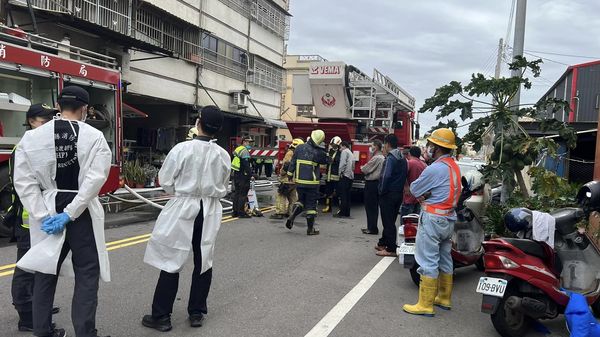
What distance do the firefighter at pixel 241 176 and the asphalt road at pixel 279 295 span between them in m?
2.43

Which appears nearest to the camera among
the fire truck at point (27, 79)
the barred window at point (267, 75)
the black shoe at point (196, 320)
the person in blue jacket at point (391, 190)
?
the black shoe at point (196, 320)

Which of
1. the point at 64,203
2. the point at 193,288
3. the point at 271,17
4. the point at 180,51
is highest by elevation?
the point at 271,17

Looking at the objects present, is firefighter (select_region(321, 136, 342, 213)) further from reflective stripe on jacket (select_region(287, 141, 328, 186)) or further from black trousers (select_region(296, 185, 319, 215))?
black trousers (select_region(296, 185, 319, 215))

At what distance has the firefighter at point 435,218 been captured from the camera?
4.77 metres

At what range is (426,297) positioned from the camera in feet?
15.6

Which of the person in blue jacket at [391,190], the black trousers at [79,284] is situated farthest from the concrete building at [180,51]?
the black trousers at [79,284]

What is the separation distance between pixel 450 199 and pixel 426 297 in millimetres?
1007

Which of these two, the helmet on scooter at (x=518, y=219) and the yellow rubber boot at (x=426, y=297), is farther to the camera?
the yellow rubber boot at (x=426, y=297)

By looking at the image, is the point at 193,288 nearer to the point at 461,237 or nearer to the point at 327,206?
the point at 461,237

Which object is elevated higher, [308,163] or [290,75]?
[290,75]

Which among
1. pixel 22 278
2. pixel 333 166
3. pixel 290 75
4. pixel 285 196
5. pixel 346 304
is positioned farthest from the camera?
pixel 290 75

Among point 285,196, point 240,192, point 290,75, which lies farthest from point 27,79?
point 290,75

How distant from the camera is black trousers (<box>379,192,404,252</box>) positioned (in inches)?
284

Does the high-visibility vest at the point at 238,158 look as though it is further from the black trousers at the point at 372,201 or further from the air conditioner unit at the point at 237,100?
the air conditioner unit at the point at 237,100
